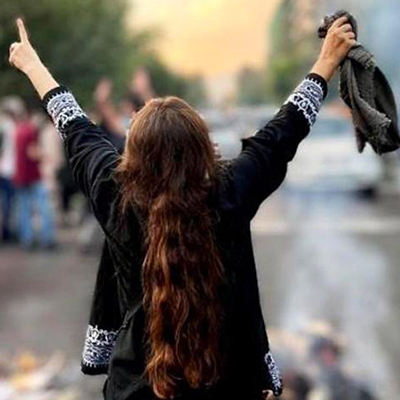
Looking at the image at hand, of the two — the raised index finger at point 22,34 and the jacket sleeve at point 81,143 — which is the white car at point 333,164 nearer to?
the raised index finger at point 22,34

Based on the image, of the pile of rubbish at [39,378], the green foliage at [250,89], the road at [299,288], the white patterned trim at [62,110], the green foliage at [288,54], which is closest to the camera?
the white patterned trim at [62,110]

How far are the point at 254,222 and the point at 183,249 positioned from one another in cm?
1152

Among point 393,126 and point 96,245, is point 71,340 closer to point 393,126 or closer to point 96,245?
point 96,245

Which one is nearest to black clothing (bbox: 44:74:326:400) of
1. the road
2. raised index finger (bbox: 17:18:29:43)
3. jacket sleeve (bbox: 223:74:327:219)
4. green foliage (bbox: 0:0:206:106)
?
jacket sleeve (bbox: 223:74:327:219)

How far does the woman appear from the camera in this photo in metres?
2.12

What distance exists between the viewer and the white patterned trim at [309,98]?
2303 millimetres

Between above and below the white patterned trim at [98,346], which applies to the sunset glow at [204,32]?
above

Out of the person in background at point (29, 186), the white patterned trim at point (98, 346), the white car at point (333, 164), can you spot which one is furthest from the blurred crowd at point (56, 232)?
the white car at point (333, 164)

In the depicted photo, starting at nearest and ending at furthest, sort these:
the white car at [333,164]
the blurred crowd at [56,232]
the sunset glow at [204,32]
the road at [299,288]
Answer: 1. the blurred crowd at [56,232]
2. the road at [299,288]
3. the white car at [333,164]
4. the sunset glow at [204,32]

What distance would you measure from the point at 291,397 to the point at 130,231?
10.1 feet

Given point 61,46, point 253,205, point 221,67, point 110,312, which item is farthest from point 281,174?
point 221,67

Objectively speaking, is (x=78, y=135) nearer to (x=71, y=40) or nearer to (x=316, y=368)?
(x=316, y=368)

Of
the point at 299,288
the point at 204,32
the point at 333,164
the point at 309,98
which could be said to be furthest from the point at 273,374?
the point at 204,32

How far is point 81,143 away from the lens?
2297mm
